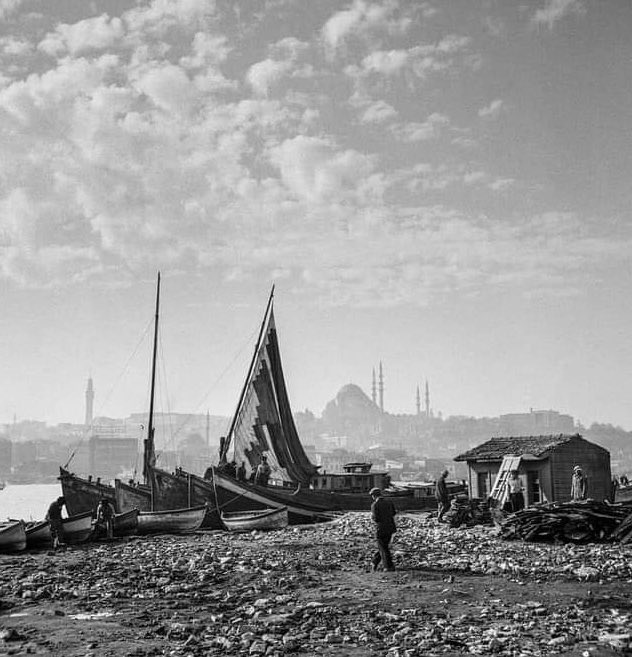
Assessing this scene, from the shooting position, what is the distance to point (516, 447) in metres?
37.3

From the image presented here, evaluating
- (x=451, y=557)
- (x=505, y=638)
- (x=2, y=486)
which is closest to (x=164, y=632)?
(x=505, y=638)

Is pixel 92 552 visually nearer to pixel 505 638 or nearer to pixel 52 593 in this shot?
pixel 52 593

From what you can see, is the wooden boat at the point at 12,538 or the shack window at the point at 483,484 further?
the shack window at the point at 483,484

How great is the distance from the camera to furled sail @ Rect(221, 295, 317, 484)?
150 feet

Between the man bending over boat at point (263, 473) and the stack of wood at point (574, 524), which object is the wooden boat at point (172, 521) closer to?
the man bending over boat at point (263, 473)

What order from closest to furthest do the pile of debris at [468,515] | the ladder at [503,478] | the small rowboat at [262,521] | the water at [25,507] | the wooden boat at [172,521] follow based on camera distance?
the pile of debris at [468,515] < the small rowboat at [262,521] < the wooden boat at [172,521] < the ladder at [503,478] < the water at [25,507]

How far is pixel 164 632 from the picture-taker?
1290cm

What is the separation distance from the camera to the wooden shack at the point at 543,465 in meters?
35.0

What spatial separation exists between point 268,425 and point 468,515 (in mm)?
19722

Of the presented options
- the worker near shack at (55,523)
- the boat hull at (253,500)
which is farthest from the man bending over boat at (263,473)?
the worker near shack at (55,523)

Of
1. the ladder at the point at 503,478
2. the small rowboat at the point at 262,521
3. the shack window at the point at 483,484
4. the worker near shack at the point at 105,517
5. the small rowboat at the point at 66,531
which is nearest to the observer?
the small rowboat at the point at 66,531

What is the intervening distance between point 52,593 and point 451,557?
10713 mm

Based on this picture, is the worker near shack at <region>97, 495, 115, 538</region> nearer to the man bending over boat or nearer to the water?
the man bending over boat

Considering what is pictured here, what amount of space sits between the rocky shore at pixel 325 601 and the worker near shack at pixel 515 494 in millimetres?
5978
